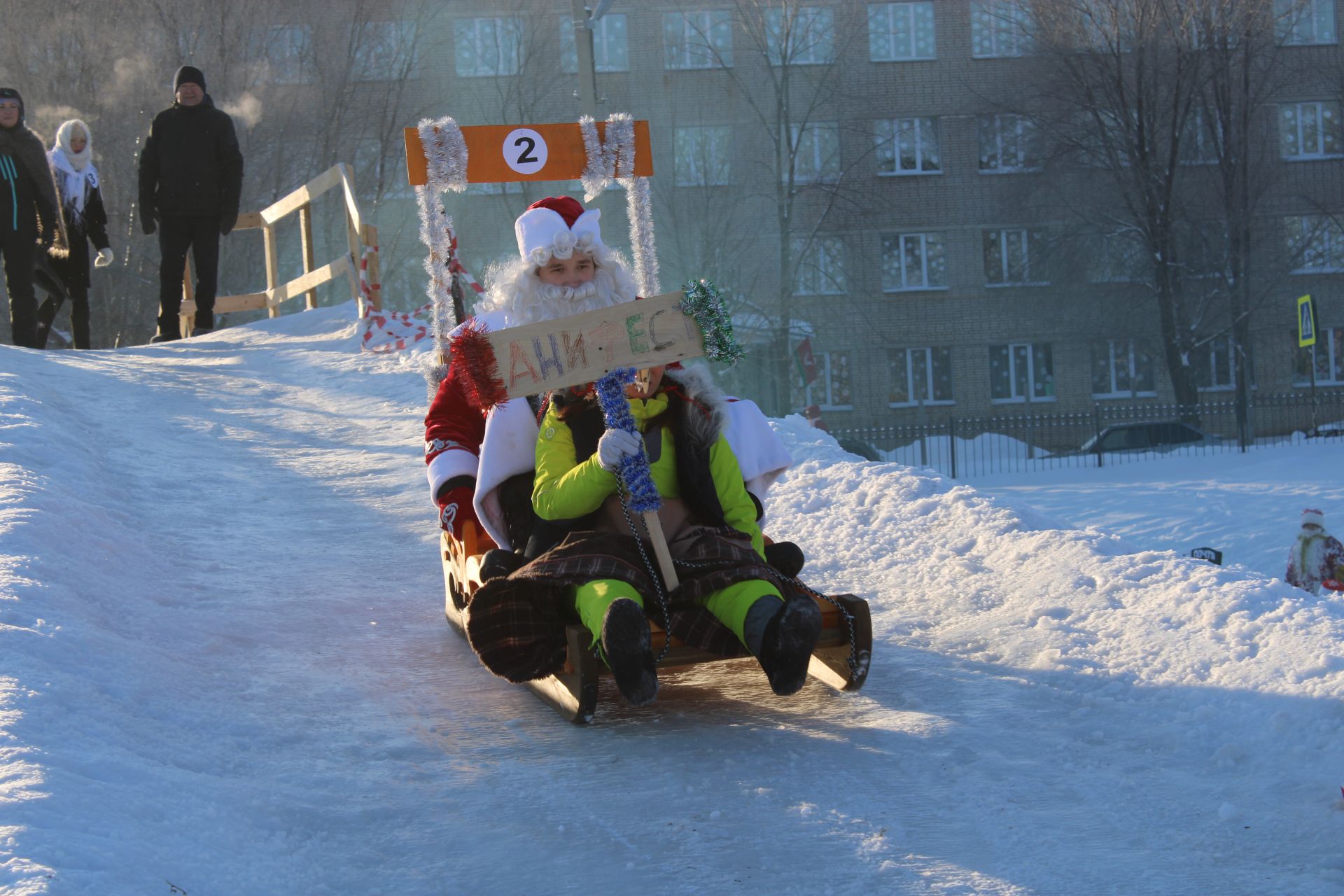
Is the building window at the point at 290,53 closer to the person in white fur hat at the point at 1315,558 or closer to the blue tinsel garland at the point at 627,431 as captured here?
the person in white fur hat at the point at 1315,558

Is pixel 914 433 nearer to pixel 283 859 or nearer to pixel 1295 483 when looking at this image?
pixel 1295 483

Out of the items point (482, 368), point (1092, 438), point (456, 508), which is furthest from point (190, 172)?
point (1092, 438)

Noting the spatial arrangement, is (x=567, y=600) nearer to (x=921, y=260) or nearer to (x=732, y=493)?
(x=732, y=493)

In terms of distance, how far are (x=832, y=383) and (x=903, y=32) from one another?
8.37 m

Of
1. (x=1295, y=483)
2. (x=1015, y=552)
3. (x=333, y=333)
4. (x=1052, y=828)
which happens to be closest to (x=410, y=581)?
(x=1015, y=552)

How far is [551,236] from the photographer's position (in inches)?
177

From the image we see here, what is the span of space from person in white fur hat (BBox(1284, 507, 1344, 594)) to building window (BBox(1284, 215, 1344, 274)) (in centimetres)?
2154

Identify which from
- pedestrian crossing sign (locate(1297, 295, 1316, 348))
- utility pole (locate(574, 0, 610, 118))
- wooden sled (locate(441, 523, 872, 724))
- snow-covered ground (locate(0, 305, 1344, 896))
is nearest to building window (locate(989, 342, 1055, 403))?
pedestrian crossing sign (locate(1297, 295, 1316, 348))

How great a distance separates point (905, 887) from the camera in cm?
285

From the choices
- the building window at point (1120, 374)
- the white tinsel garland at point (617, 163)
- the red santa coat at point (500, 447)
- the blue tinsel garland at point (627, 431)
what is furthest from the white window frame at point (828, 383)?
the blue tinsel garland at point (627, 431)

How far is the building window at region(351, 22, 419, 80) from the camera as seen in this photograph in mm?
26656

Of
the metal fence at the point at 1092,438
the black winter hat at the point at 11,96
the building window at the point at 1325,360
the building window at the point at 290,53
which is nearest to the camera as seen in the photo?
the black winter hat at the point at 11,96

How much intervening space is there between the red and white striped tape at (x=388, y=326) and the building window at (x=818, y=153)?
60.7 feet

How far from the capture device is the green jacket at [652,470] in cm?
410
